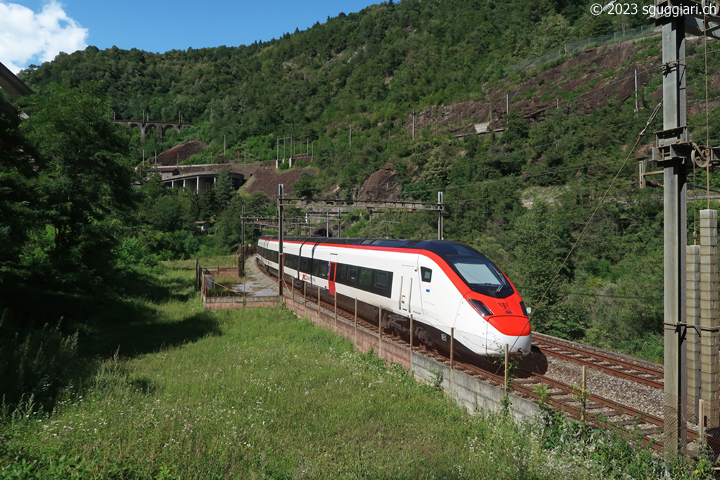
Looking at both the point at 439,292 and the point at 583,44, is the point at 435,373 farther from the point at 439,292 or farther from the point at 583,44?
the point at 583,44

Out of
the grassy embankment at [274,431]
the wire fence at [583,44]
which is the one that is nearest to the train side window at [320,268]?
the grassy embankment at [274,431]

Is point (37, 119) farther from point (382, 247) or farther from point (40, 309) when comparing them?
point (382, 247)

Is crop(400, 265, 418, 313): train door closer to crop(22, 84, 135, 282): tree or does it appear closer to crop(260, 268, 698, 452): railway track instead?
crop(260, 268, 698, 452): railway track

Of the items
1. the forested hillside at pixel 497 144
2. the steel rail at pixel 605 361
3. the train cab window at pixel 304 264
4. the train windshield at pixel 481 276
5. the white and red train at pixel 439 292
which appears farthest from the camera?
the forested hillside at pixel 497 144

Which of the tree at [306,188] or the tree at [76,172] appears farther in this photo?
the tree at [306,188]

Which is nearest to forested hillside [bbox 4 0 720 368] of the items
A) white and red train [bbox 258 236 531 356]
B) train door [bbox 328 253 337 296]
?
white and red train [bbox 258 236 531 356]

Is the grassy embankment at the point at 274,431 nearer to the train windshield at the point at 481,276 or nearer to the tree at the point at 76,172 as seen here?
the train windshield at the point at 481,276

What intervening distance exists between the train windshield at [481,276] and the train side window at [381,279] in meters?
3.17

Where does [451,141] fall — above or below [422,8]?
below

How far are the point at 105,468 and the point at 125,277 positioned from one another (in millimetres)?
23968

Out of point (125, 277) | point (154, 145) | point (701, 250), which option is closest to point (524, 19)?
point (125, 277)

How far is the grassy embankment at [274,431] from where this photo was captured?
5.97m

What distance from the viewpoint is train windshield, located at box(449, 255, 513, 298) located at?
10.8 meters

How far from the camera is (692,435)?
23.9 ft
